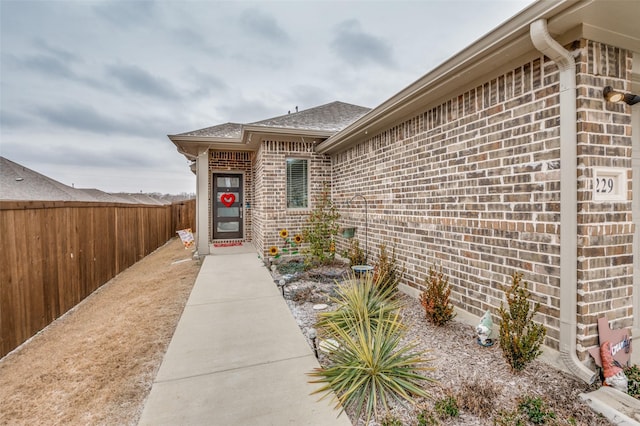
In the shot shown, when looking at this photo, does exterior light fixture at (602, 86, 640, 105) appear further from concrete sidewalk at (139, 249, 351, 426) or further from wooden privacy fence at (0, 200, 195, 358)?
wooden privacy fence at (0, 200, 195, 358)

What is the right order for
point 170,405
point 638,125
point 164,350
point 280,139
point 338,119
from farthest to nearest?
1. point 338,119
2. point 280,139
3. point 164,350
4. point 638,125
5. point 170,405

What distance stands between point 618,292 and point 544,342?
0.71 m

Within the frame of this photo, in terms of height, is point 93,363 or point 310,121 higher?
point 310,121

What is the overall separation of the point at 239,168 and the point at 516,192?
851 cm

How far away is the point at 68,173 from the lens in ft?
70.8

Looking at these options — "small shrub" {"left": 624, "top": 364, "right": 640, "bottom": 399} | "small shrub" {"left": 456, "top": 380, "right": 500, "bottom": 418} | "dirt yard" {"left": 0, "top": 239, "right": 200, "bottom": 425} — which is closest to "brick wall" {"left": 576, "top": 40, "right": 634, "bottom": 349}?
"small shrub" {"left": 624, "top": 364, "right": 640, "bottom": 399}

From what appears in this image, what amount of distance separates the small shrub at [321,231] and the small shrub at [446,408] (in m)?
4.42

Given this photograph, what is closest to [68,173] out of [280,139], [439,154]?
[280,139]

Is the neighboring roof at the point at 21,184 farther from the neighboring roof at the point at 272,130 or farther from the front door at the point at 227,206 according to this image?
the front door at the point at 227,206

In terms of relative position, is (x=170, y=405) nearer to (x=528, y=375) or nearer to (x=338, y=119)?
(x=528, y=375)

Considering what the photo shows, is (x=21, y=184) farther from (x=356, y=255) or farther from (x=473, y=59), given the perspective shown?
(x=473, y=59)

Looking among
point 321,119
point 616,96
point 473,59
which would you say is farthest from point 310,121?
point 616,96

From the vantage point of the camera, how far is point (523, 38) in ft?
7.76

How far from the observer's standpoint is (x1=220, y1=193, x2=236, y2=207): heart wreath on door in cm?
976
